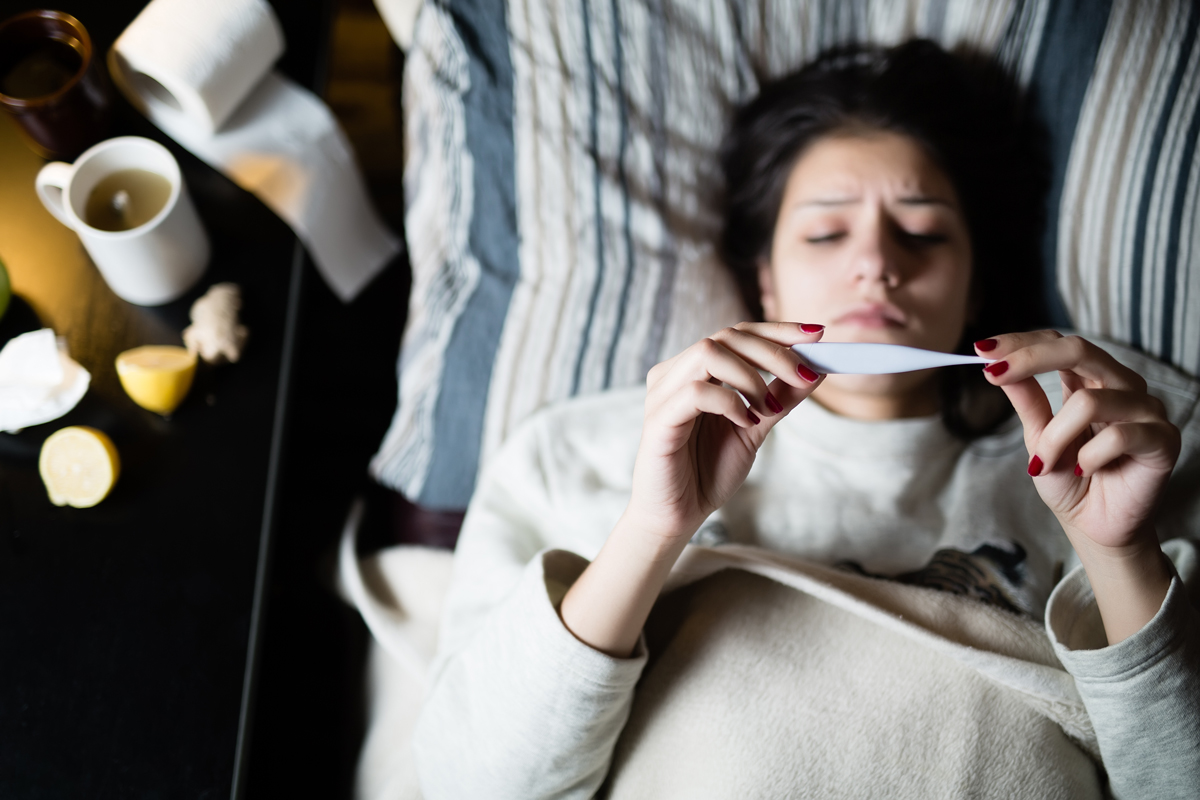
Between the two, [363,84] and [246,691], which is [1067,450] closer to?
[246,691]

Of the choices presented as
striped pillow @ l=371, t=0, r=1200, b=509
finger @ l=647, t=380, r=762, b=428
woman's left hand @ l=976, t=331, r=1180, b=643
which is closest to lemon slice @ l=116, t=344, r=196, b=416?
striped pillow @ l=371, t=0, r=1200, b=509

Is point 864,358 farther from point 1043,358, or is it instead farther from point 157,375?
point 157,375

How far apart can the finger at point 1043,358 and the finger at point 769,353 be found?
0.15 meters

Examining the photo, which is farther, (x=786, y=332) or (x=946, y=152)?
(x=946, y=152)

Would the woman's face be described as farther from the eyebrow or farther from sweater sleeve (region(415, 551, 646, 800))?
sweater sleeve (region(415, 551, 646, 800))

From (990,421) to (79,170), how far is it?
3.63 feet

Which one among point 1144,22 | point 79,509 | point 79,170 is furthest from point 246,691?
point 1144,22

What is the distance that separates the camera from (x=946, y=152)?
3.33 feet

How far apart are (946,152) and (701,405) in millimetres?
608

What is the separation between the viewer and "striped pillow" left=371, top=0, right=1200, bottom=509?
1013mm

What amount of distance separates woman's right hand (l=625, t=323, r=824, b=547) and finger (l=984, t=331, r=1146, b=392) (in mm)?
143

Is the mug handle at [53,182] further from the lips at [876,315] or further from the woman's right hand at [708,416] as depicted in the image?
the lips at [876,315]

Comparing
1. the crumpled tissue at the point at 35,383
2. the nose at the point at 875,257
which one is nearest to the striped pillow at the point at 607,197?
the nose at the point at 875,257

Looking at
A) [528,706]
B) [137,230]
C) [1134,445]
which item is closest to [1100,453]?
[1134,445]
